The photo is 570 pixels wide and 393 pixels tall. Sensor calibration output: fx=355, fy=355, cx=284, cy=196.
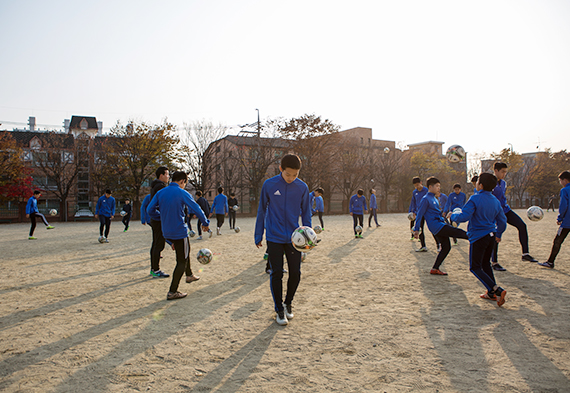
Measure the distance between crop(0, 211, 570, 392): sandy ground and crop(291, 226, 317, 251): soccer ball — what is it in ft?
3.15

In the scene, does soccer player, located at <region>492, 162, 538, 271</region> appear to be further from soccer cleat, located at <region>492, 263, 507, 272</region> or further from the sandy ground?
the sandy ground

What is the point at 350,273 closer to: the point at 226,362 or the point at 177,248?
the point at 177,248

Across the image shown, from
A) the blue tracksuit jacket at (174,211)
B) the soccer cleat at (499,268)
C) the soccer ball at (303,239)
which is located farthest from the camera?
the soccer cleat at (499,268)

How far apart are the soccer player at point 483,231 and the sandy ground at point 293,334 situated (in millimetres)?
395

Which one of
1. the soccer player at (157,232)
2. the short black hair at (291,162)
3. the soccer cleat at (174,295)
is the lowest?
the soccer cleat at (174,295)

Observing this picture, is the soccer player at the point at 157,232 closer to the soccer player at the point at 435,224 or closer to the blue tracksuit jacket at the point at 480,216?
the soccer player at the point at 435,224

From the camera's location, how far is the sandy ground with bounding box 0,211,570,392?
9.58 feet

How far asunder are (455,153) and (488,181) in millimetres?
12751

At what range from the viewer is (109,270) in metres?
8.09

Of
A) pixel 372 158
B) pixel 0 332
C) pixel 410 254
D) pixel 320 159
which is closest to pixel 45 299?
pixel 0 332

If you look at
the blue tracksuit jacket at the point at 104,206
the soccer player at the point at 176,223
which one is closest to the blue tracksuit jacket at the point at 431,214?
the soccer player at the point at 176,223

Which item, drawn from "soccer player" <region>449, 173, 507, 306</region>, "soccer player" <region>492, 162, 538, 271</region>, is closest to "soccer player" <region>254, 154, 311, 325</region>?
"soccer player" <region>449, 173, 507, 306</region>

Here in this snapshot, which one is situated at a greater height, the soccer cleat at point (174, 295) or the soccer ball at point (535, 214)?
the soccer ball at point (535, 214)

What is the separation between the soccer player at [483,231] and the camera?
16.3ft
